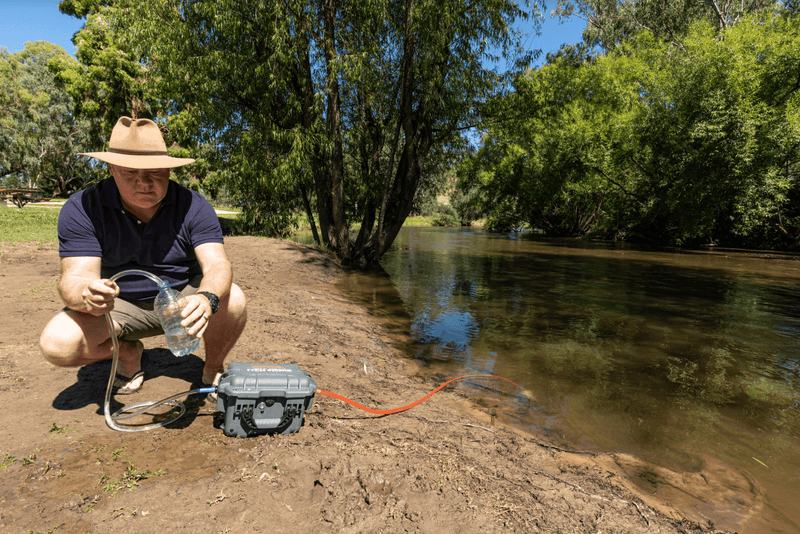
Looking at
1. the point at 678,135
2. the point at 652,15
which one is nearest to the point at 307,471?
the point at 678,135

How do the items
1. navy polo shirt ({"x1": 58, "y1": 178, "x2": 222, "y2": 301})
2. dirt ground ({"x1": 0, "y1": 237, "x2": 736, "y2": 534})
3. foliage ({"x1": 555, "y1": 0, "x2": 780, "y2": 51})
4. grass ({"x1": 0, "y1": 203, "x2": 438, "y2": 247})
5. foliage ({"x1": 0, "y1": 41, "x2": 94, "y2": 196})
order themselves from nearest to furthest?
dirt ground ({"x1": 0, "y1": 237, "x2": 736, "y2": 534})
navy polo shirt ({"x1": 58, "y1": 178, "x2": 222, "y2": 301})
grass ({"x1": 0, "y1": 203, "x2": 438, "y2": 247})
foliage ({"x1": 555, "y1": 0, "x2": 780, "y2": 51})
foliage ({"x1": 0, "y1": 41, "x2": 94, "y2": 196})

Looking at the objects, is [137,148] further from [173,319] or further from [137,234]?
[173,319]

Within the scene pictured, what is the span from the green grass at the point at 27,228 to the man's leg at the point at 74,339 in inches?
411

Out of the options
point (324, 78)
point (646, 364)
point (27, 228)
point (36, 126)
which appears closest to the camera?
point (646, 364)

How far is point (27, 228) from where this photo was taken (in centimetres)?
1288

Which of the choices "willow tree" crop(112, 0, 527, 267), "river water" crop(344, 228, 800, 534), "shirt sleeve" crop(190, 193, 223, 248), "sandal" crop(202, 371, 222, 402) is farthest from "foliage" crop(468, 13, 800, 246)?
"sandal" crop(202, 371, 222, 402)

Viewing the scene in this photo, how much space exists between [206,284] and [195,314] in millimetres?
413

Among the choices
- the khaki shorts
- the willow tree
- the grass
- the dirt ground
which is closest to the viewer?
the dirt ground

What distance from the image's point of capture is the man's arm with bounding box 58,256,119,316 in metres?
2.24

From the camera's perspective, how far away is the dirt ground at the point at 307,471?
193 cm

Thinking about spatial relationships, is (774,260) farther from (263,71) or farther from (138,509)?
(138,509)

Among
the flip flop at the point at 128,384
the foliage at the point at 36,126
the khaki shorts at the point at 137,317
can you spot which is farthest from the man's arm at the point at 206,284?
the foliage at the point at 36,126

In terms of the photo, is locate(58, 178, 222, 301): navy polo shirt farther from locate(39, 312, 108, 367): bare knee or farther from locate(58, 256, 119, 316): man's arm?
locate(39, 312, 108, 367): bare knee

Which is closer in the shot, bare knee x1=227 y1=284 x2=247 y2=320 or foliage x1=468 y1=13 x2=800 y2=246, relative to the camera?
bare knee x1=227 y1=284 x2=247 y2=320
